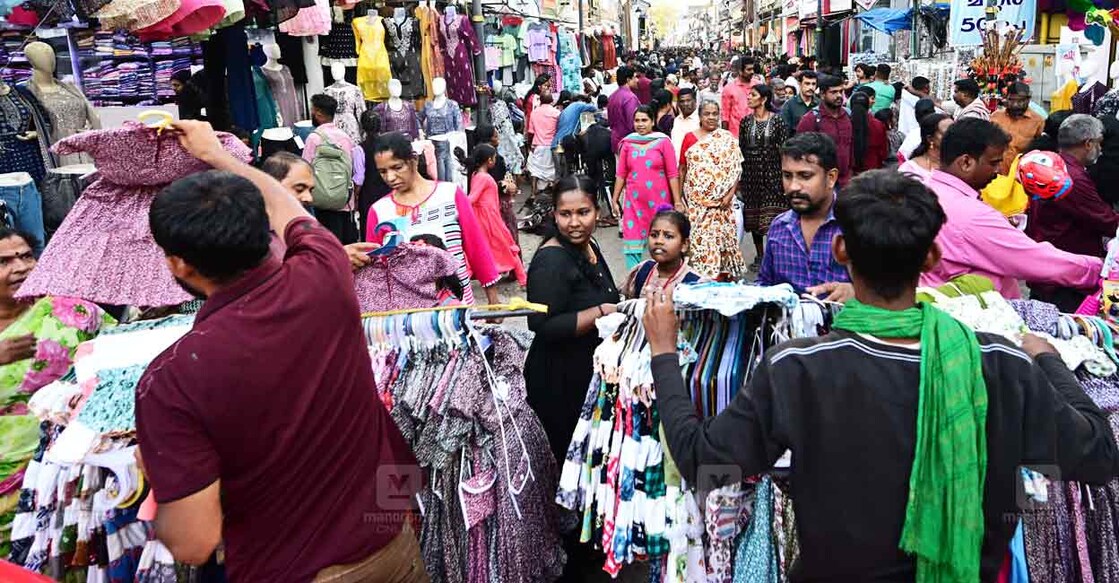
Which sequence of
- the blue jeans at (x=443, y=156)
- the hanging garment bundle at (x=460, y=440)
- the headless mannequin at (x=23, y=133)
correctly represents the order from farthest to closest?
1. the blue jeans at (x=443, y=156)
2. the headless mannequin at (x=23, y=133)
3. the hanging garment bundle at (x=460, y=440)

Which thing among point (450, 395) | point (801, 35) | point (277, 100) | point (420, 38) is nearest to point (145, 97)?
point (277, 100)

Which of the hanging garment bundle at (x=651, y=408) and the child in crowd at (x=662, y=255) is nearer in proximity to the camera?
the hanging garment bundle at (x=651, y=408)

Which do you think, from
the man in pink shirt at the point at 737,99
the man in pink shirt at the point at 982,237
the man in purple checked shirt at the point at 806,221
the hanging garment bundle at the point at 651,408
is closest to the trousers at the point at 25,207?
the hanging garment bundle at the point at 651,408

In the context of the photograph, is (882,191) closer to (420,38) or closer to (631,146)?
(631,146)

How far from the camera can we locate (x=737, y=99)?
11234 mm

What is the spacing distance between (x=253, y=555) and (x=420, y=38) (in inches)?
390

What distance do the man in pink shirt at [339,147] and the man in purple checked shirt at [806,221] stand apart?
4570mm

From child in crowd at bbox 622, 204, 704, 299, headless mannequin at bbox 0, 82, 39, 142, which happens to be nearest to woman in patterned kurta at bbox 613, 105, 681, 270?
child in crowd at bbox 622, 204, 704, 299

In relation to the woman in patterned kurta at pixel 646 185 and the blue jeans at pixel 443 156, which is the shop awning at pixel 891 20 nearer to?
the blue jeans at pixel 443 156

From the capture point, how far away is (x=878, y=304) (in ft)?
5.42

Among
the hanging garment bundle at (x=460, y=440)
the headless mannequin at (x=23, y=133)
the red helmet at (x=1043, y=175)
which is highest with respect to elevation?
the headless mannequin at (x=23, y=133)

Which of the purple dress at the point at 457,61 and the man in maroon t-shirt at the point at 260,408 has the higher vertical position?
the purple dress at the point at 457,61

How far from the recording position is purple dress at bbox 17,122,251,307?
2.57m

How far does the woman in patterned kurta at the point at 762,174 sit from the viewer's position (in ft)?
24.7
